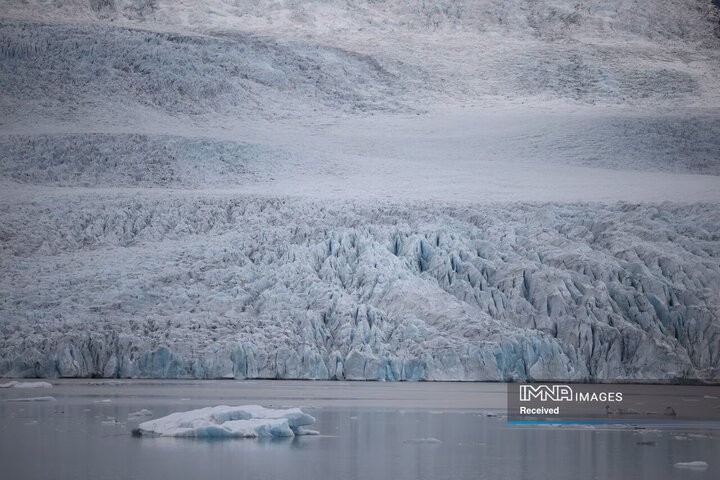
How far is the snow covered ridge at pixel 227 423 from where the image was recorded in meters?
12.4

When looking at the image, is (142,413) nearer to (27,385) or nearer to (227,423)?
(227,423)

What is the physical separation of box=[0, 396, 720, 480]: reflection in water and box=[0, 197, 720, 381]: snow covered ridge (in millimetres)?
5656

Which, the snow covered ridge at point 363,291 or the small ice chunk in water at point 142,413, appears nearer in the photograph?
the small ice chunk in water at point 142,413

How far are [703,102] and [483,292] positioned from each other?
21670 mm

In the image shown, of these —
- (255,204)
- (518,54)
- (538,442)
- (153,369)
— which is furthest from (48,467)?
(518,54)

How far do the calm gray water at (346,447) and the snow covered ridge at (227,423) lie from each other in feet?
0.38

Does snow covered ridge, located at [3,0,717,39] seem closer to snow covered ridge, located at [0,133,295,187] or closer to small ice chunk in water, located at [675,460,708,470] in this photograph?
snow covered ridge, located at [0,133,295,187]

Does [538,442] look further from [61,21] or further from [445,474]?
[61,21]

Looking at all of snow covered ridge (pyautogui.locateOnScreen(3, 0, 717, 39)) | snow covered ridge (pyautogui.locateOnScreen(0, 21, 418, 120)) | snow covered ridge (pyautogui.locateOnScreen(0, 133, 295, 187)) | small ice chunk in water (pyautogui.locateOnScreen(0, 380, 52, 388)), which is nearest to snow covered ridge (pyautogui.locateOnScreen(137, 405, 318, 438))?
small ice chunk in water (pyautogui.locateOnScreen(0, 380, 52, 388))

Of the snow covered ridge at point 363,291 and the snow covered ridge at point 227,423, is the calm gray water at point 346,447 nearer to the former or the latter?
the snow covered ridge at point 227,423

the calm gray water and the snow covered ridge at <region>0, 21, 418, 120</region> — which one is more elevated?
the snow covered ridge at <region>0, 21, 418, 120</region>

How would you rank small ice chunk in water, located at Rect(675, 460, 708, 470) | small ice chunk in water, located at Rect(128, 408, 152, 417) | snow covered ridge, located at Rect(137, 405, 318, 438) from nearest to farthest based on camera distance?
small ice chunk in water, located at Rect(675, 460, 708, 470) → snow covered ridge, located at Rect(137, 405, 318, 438) → small ice chunk in water, located at Rect(128, 408, 152, 417)

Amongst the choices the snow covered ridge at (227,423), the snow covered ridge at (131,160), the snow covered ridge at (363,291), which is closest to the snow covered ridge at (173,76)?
the snow covered ridge at (131,160)

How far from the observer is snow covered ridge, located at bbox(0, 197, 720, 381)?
20547 mm
